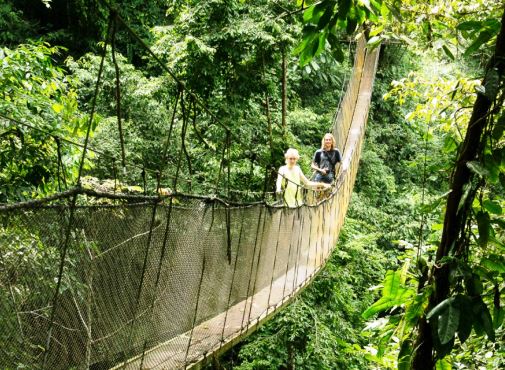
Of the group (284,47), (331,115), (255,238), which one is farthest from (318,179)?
(331,115)

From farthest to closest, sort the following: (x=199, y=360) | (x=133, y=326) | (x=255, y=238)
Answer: (x=255, y=238) < (x=199, y=360) < (x=133, y=326)

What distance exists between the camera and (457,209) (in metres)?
0.94

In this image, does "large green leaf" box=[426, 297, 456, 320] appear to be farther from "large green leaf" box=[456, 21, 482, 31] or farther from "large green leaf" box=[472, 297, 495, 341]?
"large green leaf" box=[456, 21, 482, 31]

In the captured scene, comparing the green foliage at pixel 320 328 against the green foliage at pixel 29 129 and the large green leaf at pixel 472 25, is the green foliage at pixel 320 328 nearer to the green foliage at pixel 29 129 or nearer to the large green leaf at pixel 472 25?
the green foliage at pixel 29 129

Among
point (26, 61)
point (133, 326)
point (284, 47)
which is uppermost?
point (284, 47)

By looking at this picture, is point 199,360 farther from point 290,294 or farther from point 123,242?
point 290,294

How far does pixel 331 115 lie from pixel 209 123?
2.84 m

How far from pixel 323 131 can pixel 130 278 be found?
6.16m

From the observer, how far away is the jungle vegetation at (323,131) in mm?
954

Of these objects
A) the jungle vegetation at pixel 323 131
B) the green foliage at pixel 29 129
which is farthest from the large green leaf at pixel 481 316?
the green foliage at pixel 29 129

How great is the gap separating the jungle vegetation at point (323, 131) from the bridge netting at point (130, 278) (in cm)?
8

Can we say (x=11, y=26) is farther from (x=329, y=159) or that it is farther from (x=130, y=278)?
(x=130, y=278)

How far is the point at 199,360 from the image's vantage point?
156 cm

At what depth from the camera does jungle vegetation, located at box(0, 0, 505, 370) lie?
0.95 metres
